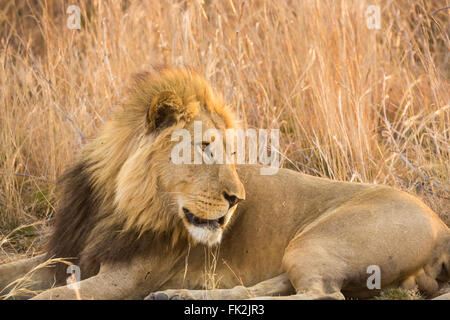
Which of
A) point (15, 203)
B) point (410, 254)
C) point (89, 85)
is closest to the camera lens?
point (410, 254)

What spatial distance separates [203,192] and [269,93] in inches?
114

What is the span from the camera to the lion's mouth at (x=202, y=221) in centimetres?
335

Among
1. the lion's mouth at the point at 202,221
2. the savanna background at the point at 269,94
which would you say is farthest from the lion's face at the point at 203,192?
the savanna background at the point at 269,94

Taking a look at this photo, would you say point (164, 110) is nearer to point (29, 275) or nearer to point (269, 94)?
point (29, 275)

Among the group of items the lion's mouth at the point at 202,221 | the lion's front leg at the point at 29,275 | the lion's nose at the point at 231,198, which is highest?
the lion's nose at the point at 231,198

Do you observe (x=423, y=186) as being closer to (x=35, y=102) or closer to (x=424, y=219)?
(x=424, y=219)

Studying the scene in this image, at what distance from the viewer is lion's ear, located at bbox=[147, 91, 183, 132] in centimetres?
341

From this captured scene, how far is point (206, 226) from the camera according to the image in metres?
3.35

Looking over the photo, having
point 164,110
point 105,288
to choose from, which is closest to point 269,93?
point 164,110

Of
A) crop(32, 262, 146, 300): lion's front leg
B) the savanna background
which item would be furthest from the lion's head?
the savanna background

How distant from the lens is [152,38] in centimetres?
643

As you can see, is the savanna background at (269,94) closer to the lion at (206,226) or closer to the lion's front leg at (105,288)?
the lion at (206,226)

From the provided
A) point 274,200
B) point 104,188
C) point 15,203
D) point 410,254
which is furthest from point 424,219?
point 15,203

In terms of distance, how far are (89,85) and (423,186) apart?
3314mm
